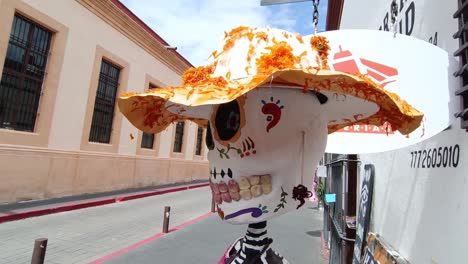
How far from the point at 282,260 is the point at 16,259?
195 inches

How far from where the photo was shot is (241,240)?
1.75 m

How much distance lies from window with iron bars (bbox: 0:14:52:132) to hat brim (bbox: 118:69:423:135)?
8.52 metres

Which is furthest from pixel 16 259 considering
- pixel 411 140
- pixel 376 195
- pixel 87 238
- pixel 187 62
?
pixel 187 62

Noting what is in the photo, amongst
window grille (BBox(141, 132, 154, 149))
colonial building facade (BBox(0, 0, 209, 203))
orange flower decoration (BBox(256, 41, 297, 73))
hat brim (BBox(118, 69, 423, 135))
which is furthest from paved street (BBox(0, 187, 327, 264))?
window grille (BBox(141, 132, 154, 149))

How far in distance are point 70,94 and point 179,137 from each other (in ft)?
30.7

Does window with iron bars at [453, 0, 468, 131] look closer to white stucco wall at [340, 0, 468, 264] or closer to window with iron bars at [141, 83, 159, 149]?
white stucco wall at [340, 0, 468, 264]

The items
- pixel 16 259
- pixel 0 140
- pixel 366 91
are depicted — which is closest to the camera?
pixel 366 91

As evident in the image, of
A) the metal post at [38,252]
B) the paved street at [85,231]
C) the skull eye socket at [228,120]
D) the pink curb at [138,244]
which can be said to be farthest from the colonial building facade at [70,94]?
the skull eye socket at [228,120]

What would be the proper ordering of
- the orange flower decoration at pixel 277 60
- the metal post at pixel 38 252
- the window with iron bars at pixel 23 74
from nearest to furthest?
the orange flower decoration at pixel 277 60
the metal post at pixel 38 252
the window with iron bars at pixel 23 74

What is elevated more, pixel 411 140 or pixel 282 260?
pixel 411 140

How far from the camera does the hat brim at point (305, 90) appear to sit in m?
1.26

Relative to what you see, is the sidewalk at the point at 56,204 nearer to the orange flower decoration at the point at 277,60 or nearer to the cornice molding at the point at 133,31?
the cornice molding at the point at 133,31

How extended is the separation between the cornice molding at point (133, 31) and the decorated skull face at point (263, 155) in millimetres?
11220

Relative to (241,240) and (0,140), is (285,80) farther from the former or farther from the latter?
(0,140)
